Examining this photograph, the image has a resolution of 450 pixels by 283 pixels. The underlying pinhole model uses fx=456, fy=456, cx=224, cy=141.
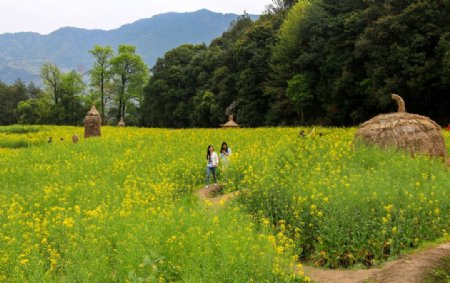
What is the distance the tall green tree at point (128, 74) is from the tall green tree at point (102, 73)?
1393mm

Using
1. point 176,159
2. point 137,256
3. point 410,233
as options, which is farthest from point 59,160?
point 410,233

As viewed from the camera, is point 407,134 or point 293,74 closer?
point 407,134

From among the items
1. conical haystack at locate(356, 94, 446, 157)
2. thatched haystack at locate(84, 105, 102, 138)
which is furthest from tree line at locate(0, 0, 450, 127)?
thatched haystack at locate(84, 105, 102, 138)

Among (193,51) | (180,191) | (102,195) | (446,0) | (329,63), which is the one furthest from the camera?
(193,51)

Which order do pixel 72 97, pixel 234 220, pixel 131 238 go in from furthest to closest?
pixel 72 97
pixel 234 220
pixel 131 238

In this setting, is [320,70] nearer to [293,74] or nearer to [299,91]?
[299,91]

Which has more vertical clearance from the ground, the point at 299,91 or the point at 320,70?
the point at 320,70

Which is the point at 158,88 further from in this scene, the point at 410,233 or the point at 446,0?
the point at 410,233

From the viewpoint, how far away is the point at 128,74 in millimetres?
80750

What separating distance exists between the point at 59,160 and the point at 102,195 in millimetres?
9882

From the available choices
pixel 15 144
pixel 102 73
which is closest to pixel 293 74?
pixel 15 144

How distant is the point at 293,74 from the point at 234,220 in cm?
4416

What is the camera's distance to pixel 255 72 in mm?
57844

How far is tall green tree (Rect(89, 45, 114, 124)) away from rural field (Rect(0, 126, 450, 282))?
207 ft
